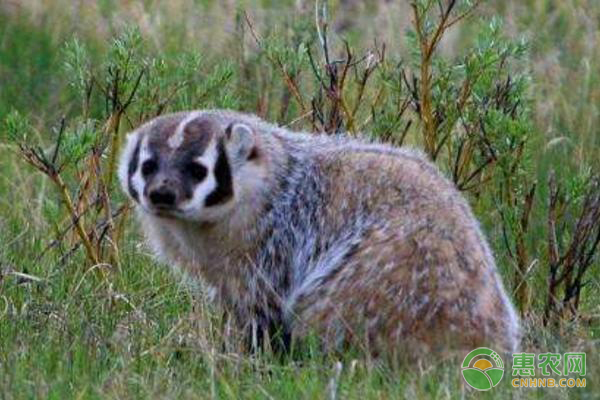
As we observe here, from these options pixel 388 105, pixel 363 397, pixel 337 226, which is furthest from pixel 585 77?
pixel 363 397

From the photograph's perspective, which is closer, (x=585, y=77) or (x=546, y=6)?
(x=585, y=77)

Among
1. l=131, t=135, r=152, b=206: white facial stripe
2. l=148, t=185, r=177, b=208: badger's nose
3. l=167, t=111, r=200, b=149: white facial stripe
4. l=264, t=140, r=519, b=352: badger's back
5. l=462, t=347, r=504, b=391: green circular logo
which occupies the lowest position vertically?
l=462, t=347, r=504, b=391: green circular logo

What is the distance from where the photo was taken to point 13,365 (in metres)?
6.10

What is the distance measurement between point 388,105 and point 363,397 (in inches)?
94.1

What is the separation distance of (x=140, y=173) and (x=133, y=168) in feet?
0.32

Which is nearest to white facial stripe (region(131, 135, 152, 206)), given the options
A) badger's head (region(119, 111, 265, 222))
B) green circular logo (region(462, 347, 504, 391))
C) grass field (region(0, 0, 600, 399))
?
badger's head (region(119, 111, 265, 222))

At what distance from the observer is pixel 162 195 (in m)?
6.23

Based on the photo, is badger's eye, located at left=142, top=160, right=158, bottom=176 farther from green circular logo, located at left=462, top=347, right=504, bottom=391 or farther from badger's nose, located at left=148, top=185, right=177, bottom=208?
green circular logo, located at left=462, top=347, right=504, bottom=391

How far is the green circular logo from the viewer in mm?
5875

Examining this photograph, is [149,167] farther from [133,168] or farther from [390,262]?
[390,262]

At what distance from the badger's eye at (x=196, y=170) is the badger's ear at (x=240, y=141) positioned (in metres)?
0.17

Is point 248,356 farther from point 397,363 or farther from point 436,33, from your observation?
point 436,33

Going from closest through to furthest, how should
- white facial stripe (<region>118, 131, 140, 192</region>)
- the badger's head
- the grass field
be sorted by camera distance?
the grass field
the badger's head
white facial stripe (<region>118, 131, 140, 192</region>)

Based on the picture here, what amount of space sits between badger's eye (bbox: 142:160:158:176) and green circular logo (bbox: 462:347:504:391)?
126 centimetres
